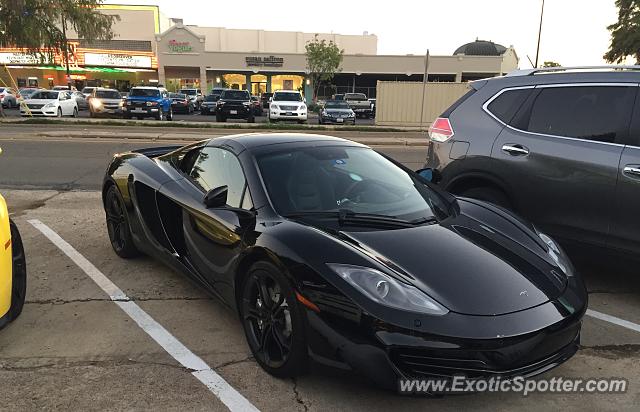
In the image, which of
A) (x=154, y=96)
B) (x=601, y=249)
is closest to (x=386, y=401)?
(x=601, y=249)

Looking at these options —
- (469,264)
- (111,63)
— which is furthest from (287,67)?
(469,264)

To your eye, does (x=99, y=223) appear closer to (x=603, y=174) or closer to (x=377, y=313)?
(x=377, y=313)

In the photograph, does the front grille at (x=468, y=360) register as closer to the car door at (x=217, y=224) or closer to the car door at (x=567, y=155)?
the car door at (x=217, y=224)

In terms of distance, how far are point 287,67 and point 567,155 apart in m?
56.3

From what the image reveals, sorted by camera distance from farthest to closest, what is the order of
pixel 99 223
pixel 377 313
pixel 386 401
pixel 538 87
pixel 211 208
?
pixel 99 223 → pixel 538 87 → pixel 211 208 → pixel 386 401 → pixel 377 313

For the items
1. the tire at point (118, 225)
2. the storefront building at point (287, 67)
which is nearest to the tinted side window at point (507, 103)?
the tire at point (118, 225)

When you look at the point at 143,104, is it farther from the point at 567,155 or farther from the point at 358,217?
the point at 358,217

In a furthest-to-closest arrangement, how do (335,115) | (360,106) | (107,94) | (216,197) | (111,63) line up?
(111,63) < (360,106) < (335,115) < (107,94) < (216,197)

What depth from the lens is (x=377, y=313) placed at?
94.2 inches

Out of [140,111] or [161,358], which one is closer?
[161,358]

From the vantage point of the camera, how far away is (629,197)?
3754mm

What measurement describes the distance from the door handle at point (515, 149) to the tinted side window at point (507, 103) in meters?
0.26

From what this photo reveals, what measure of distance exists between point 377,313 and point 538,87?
312 centimetres

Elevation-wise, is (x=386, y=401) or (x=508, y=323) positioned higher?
(x=508, y=323)
